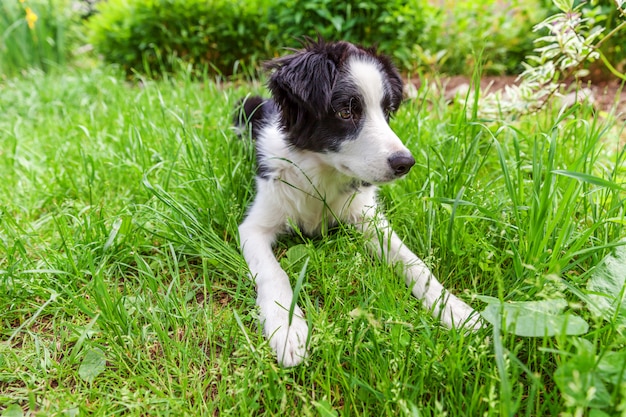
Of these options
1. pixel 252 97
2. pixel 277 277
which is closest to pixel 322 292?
pixel 277 277

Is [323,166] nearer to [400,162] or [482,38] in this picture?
[400,162]

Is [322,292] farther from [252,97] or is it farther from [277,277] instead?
[252,97]

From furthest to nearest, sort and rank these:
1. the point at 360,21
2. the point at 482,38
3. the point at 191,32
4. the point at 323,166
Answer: the point at 191,32
the point at 482,38
the point at 360,21
the point at 323,166

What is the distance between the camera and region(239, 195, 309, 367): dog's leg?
4.58 ft

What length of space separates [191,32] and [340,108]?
3631 millimetres

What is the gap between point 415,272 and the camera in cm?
169

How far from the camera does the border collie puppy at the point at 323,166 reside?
5.31 ft

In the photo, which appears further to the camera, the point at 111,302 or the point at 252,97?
the point at 252,97

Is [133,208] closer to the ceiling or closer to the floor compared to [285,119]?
closer to the floor

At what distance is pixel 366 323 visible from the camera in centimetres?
135

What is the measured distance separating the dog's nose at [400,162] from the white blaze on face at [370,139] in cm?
1

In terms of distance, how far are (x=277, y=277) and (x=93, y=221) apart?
0.88 m

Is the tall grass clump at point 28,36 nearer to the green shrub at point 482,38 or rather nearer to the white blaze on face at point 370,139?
the green shrub at point 482,38

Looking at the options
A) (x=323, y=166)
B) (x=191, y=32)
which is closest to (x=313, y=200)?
(x=323, y=166)
